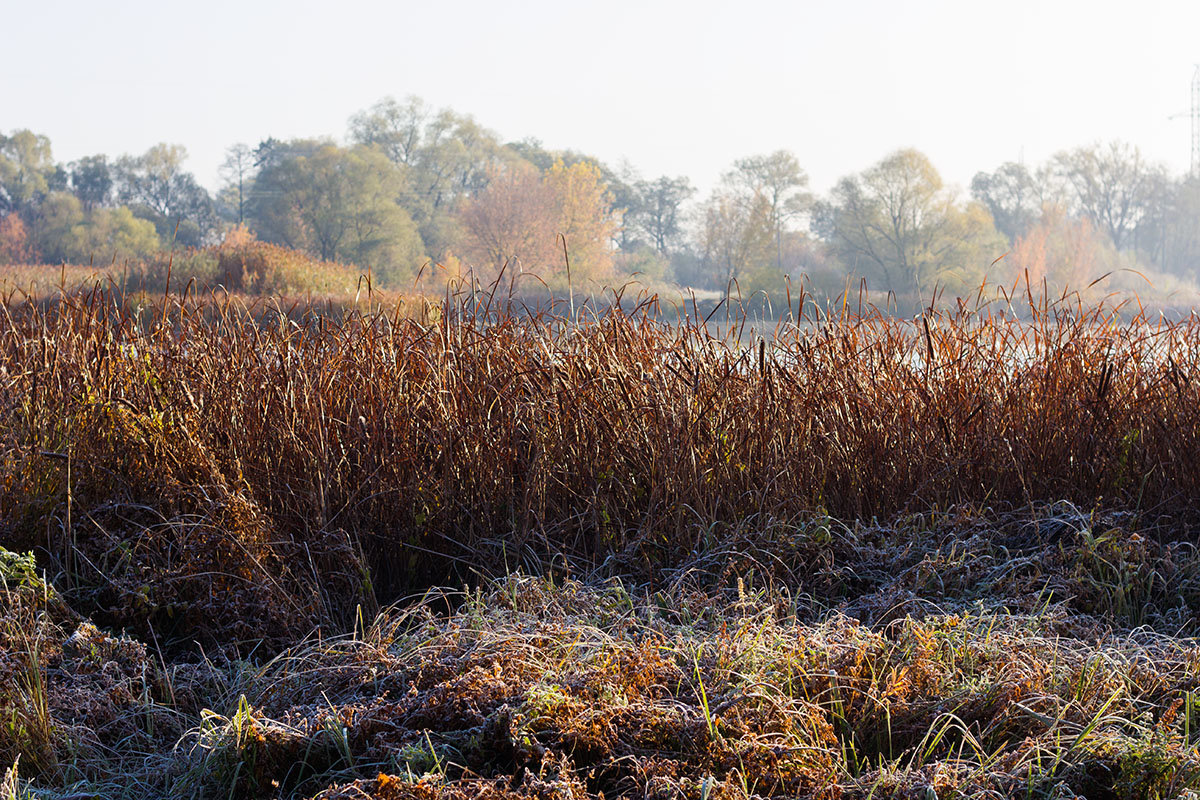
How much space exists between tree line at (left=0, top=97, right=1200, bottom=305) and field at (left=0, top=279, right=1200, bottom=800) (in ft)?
61.9

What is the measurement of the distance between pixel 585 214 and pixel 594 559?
38647 millimetres

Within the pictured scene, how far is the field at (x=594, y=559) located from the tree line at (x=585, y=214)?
61.9ft

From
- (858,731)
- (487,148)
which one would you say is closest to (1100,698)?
(858,731)

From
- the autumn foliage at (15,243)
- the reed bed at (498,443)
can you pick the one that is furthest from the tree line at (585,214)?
the reed bed at (498,443)

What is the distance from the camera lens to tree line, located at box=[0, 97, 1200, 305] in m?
39.6

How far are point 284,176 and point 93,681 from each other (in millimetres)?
45421

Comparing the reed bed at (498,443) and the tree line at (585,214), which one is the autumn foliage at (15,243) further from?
the reed bed at (498,443)

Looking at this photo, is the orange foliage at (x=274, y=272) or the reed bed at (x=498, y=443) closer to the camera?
the reed bed at (x=498, y=443)

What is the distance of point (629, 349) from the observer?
3451 millimetres

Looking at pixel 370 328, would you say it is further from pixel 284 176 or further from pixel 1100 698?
pixel 284 176

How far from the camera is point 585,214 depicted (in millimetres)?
40656

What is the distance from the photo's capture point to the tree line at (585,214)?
3959 centimetres

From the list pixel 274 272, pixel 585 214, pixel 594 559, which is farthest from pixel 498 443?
pixel 585 214

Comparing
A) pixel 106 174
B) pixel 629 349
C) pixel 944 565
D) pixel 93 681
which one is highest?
pixel 106 174
